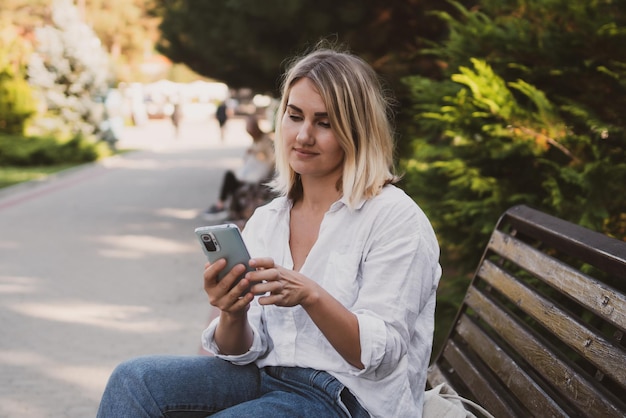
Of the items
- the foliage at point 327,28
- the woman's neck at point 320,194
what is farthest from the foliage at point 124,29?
the woman's neck at point 320,194

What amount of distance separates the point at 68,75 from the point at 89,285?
19.9 metres

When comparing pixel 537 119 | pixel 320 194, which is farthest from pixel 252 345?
pixel 537 119

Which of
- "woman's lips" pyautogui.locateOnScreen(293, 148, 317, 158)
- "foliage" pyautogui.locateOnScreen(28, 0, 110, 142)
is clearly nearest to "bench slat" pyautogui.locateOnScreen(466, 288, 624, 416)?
"woman's lips" pyautogui.locateOnScreen(293, 148, 317, 158)

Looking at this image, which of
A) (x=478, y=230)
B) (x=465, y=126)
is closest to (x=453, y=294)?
(x=478, y=230)

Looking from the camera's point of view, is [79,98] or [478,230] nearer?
[478,230]

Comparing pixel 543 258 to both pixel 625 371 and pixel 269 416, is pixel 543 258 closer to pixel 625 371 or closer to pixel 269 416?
pixel 625 371

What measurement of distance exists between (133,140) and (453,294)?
28.9 metres

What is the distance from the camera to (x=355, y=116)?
235 cm

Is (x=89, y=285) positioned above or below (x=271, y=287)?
below

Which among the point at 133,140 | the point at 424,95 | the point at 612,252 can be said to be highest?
the point at 424,95

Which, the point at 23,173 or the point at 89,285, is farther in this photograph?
the point at 23,173

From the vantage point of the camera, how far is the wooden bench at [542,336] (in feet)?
6.49

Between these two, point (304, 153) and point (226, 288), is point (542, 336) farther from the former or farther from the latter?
point (226, 288)

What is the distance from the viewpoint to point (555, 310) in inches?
91.2
